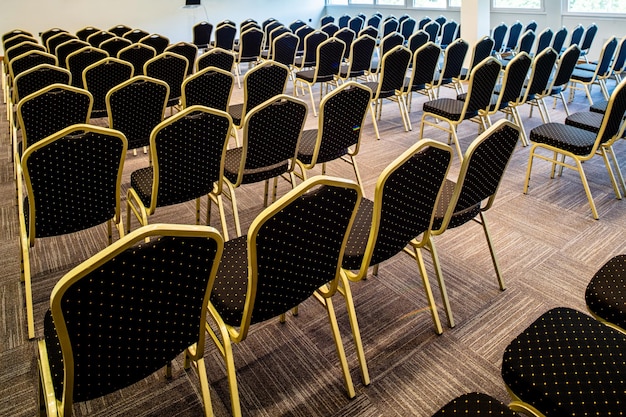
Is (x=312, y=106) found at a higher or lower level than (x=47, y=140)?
lower

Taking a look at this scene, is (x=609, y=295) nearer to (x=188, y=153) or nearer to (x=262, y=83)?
(x=188, y=153)

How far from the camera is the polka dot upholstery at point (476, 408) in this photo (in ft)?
4.81

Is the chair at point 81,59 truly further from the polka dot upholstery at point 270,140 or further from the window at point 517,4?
the window at point 517,4

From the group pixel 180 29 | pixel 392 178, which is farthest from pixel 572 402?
pixel 180 29

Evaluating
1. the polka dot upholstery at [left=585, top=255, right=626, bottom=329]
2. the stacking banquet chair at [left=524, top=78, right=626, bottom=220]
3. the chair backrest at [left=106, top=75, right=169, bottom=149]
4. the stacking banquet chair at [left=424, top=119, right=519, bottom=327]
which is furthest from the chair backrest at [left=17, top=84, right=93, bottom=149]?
the stacking banquet chair at [left=524, top=78, right=626, bottom=220]

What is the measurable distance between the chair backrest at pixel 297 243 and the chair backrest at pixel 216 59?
4.15m

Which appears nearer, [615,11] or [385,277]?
[385,277]

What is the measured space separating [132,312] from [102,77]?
4.08m

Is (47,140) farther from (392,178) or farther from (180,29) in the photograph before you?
(180,29)

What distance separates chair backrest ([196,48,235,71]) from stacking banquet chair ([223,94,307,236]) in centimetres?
239

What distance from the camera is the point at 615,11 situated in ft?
31.0

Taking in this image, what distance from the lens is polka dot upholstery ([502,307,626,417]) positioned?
1.53 m

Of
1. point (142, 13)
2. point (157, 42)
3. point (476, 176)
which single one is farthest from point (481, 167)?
point (142, 13)

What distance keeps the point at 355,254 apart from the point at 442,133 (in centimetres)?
426
